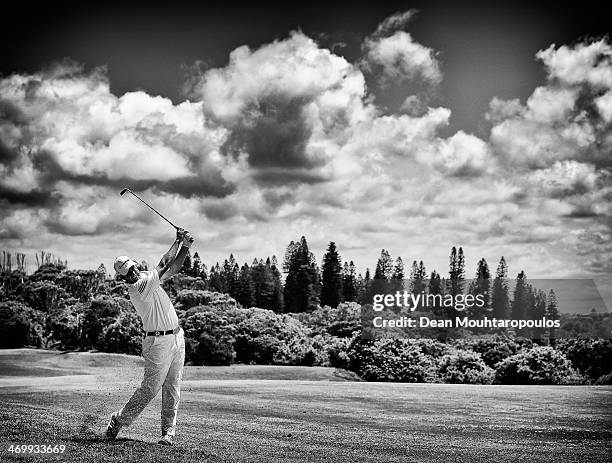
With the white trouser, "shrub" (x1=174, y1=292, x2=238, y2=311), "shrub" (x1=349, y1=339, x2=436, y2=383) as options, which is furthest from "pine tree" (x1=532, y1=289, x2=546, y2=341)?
the white trouser

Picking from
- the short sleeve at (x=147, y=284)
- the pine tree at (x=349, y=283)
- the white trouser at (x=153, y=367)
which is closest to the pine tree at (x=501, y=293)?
the pine tree at (x=349, y=283)

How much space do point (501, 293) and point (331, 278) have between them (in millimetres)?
16971

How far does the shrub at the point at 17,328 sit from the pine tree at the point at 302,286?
25.3 m

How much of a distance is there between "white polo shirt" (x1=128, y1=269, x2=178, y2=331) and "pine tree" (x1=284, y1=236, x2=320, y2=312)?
4888 centimetres

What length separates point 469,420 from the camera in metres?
15.4

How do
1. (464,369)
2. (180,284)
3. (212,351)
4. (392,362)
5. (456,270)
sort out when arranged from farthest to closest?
(456,270) → (180,284) → (212,351) → (392,362) → (464,369)

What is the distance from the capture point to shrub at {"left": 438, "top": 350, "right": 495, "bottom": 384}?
1299 inches

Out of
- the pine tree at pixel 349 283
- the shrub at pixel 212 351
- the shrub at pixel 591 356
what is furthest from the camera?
the pine tree at pixel 349 283

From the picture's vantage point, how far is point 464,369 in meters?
33.7

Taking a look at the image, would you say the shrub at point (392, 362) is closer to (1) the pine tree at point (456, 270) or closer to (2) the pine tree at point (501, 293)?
(2) the pine tree at point (501, 293)

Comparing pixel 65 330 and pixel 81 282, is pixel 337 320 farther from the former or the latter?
pixel 81 282

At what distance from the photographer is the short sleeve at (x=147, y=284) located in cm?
854

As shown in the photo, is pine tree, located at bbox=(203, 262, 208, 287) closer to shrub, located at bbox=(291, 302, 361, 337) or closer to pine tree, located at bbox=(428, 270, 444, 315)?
shrub, located at bbox=(291, 302, 361, 337)

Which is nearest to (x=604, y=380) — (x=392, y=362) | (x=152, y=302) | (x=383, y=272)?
(x=392, y=362)
